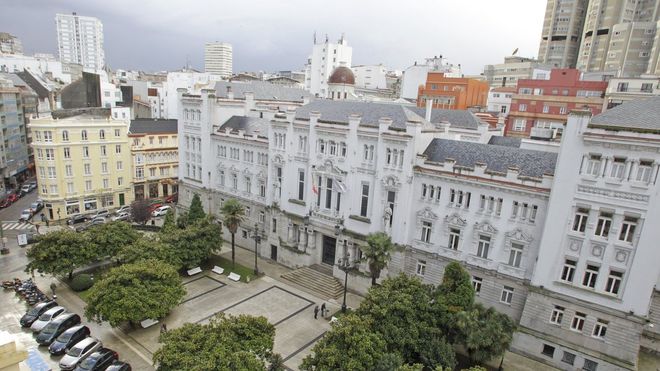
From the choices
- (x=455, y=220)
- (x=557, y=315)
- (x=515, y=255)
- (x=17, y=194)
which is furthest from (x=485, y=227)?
(x=17, y=194)

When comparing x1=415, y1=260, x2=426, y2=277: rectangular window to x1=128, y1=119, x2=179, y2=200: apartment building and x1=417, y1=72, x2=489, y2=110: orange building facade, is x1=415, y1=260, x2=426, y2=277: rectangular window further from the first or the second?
x1=128, y1=119, x2=179, y2=200: apartment building

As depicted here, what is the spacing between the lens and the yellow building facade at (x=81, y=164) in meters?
67.3

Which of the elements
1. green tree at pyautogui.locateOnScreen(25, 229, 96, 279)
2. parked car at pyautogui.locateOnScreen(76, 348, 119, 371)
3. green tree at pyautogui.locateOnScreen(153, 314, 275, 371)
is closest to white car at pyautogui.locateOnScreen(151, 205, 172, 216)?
green tree at pyautogui.locateOnScreen(25, 229, 96, 279)

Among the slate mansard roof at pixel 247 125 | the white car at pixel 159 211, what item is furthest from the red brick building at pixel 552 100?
the white car at pixel 159 211

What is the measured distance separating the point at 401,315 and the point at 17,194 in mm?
86335

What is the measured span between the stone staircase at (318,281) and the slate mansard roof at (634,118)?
32110mm

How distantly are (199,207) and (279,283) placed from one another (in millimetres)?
19344

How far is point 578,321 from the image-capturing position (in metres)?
36.2

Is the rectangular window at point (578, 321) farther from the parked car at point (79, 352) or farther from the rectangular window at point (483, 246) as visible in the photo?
the parked car at point (79, 352)

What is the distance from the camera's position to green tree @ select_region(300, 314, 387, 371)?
91.5 feet

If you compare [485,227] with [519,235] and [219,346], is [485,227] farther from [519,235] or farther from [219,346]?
[219,346]

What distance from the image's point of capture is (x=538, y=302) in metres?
37.6

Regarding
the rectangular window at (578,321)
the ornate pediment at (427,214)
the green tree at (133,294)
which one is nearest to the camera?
the rectangular window at (578,321)

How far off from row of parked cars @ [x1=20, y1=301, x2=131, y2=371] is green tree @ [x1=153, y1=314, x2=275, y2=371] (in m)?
9.10
